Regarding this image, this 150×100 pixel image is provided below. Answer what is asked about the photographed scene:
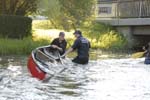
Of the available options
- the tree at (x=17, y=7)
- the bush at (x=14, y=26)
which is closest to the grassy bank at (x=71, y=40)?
the bush at (x=14, y=26)

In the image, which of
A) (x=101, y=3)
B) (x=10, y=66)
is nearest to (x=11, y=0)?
(x=10, y=66)

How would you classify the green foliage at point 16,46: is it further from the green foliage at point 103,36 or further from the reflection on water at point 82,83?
the green foliage at point 103,36

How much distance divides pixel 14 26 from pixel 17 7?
4.28 metres

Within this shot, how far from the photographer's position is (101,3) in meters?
64.3

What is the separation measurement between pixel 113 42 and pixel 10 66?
1670 cm

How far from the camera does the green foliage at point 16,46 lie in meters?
29.2

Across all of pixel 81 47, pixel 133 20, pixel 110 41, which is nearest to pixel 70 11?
pixel 110 41

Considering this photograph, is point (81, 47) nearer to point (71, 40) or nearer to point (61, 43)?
point (61, 43)

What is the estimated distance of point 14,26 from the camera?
3334 centimetres

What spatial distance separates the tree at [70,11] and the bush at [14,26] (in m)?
9.30

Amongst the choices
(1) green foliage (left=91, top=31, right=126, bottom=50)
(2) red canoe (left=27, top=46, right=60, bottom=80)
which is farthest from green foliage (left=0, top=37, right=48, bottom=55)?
(1) green foliage (left=91, top=31, right=126, bottom=50)

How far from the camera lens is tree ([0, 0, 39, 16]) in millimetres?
36594

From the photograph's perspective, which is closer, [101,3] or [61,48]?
[61,48]

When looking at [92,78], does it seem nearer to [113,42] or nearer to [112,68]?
[112,68]
